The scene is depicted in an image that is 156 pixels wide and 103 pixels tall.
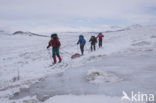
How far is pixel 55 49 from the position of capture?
1122cm

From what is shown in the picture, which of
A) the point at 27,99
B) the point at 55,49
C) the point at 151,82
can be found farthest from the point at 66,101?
the point at 55,49

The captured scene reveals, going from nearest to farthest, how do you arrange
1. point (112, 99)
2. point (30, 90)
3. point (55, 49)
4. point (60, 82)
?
point (112, 99) < point (30, 90) < point (60, 82) < point (55, 49)

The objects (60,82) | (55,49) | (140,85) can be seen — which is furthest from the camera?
(55,49)

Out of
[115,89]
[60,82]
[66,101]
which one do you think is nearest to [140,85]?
[115,89]

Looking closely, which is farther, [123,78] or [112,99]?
[123,78]

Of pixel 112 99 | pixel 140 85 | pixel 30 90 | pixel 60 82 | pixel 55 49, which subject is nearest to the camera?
pixel 112 99

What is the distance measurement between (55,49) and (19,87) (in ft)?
17.5

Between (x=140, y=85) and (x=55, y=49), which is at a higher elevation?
(x=55, y=49)

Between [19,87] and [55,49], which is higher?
[55,49]

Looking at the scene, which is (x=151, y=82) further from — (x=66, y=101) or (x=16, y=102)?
(x=16, y=102)

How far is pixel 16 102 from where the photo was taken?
15.9 feet

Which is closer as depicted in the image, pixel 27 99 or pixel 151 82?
pixel 27 99

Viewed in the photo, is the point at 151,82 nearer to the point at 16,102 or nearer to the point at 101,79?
the point at 101,79

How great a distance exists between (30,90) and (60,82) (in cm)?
101
